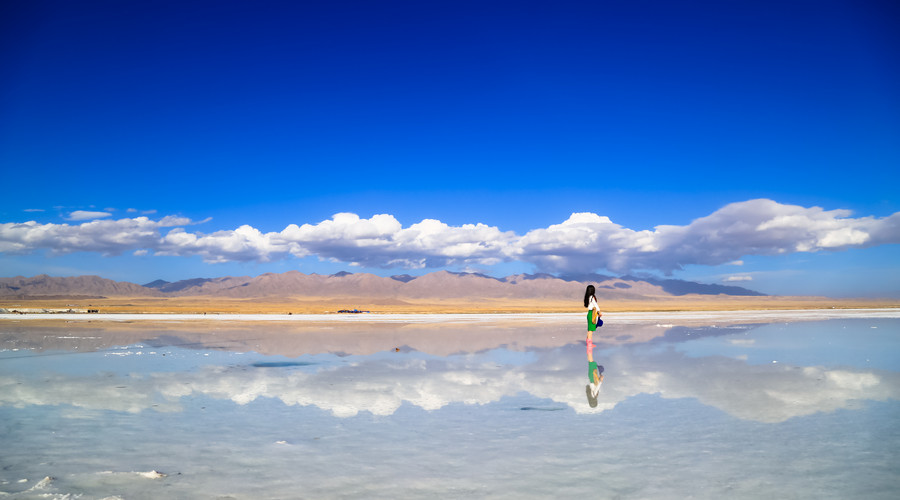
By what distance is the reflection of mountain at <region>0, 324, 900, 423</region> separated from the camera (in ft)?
33.6

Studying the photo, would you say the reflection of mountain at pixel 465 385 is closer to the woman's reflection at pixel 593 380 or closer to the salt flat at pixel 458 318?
the woman's reflection at pixel 593 380

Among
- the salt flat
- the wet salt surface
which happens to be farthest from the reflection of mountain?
the salt flat

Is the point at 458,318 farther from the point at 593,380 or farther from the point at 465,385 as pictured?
the point at 465,385

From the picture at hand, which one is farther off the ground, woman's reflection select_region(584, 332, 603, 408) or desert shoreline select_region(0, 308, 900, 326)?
woman's reflection select_region(584, 332, 603, 408)

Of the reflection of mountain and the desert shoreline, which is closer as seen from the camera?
the reflection of mountain

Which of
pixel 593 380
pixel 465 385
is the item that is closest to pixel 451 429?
pixel 465 385

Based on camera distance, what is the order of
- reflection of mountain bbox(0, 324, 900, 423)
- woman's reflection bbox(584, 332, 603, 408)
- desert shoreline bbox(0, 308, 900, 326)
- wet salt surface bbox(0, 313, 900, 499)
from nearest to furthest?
wet salt surface bbox(0, 313, 900, 499), reflection of mountain bbox(0, 324, 900, 423), woman's reflection bbox(584, 332, 603, 408), desert shoreline bbox(0, 308, 900, 326)

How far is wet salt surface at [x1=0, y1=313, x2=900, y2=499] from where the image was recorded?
5.89 meters

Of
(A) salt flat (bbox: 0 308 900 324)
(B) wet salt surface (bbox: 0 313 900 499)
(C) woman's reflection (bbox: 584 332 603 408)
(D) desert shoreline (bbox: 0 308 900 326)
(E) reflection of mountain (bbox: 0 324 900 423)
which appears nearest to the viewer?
(B) wet salt surface (bbox: 0 313 900 499)

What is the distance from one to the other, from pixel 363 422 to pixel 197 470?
292cm

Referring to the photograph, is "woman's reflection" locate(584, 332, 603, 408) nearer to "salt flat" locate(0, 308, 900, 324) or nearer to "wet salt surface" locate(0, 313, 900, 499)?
"wet salt surface" locate(0, 313, 900, 499)

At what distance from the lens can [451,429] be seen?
27.2ft

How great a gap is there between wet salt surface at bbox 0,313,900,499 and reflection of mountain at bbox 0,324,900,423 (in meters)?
0.07

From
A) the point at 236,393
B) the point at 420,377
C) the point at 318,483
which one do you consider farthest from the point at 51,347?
the point at 318,483
